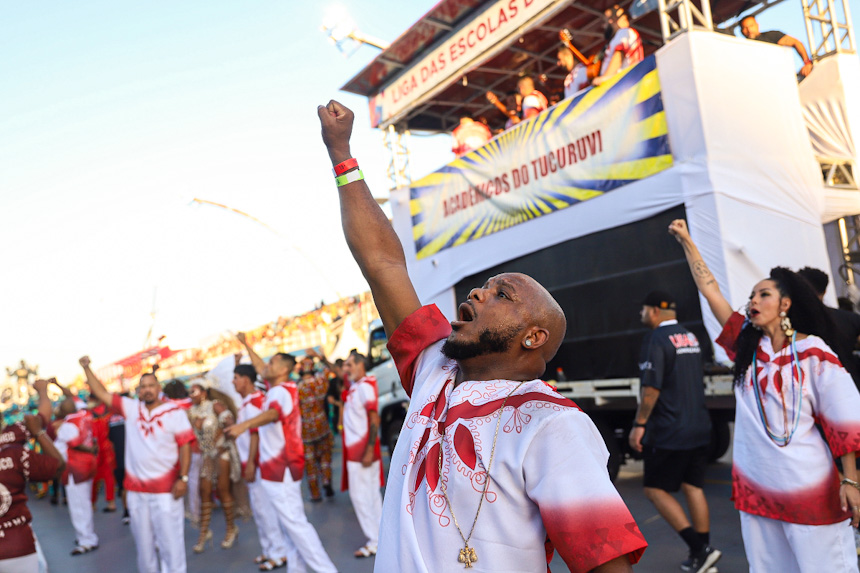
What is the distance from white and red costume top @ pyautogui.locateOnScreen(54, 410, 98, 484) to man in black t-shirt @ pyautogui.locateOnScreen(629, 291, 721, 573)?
278 inches

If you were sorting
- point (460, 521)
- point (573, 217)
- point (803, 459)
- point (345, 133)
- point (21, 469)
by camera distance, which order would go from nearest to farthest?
point (460, 521)
point (345, 133)
point (803, 459)
point (21, 469)
point (573, 217)

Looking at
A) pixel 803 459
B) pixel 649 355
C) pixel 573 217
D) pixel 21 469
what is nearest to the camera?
pixel 803 459

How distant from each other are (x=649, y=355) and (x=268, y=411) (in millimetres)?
3148

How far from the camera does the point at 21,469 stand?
3773mm

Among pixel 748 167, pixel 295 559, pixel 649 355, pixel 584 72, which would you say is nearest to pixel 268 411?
pixel 295 559

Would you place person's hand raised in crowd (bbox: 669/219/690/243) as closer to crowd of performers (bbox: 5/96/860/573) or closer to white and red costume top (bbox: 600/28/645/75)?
crowd of performers (bbox: 5/96/860/573)

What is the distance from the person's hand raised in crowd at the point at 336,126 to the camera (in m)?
1.87

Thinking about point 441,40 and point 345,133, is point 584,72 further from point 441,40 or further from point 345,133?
point 345,133

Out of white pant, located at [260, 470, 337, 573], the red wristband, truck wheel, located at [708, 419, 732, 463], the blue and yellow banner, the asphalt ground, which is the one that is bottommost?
the asphalt ground

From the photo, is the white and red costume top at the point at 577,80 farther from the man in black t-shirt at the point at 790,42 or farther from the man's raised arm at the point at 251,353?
the man's raised arm at the point at 251,353

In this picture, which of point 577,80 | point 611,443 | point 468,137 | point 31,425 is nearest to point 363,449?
point 611,443

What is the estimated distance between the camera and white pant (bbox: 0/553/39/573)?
11.6 ft

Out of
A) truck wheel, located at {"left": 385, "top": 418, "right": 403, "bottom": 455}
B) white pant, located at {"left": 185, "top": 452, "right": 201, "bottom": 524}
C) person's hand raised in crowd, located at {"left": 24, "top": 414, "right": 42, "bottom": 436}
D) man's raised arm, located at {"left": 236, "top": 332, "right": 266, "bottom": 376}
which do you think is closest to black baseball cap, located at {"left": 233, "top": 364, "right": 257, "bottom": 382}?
man's raised arm, located at {"left": 236, "top": 332, "right": 266, "bottom": 376}

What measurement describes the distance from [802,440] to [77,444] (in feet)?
29.0
